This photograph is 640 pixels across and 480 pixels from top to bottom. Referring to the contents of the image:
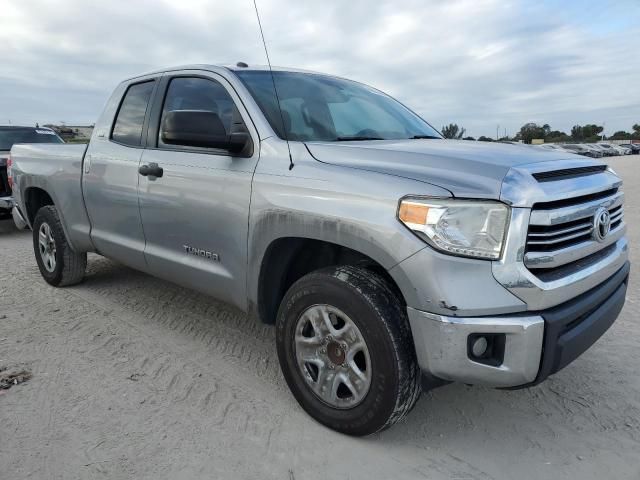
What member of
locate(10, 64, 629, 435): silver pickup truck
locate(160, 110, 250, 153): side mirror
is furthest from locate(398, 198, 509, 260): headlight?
locate(160, 110, 250, 153): side mirror

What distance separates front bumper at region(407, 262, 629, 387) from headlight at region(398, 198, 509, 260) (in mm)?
281

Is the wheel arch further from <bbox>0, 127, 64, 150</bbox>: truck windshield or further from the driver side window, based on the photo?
<bbox>0, 127, 64, 150</bbox>: truck windshield

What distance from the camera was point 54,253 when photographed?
16.2 feet

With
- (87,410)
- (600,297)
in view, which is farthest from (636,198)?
(87,410)

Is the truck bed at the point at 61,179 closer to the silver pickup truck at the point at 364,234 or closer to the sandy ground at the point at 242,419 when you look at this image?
the silver pickup truck at the point at 364,234

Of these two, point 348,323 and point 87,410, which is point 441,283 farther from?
point 87,410

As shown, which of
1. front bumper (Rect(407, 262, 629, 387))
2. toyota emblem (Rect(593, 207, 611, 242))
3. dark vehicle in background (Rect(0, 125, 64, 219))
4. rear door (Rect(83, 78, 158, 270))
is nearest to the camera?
front bumper (Rect(407, 262, 629, 387))

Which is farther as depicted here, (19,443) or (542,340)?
(19,443)

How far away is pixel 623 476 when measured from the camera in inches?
89.6

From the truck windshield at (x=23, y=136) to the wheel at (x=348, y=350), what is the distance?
8230mm

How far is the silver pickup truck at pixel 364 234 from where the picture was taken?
6.83ft

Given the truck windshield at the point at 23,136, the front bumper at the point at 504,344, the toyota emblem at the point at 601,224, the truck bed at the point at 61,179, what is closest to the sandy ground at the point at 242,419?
the front bumper at the point at 504,344

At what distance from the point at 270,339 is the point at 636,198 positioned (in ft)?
35.2

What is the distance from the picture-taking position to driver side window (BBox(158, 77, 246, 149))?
3.10 meters
